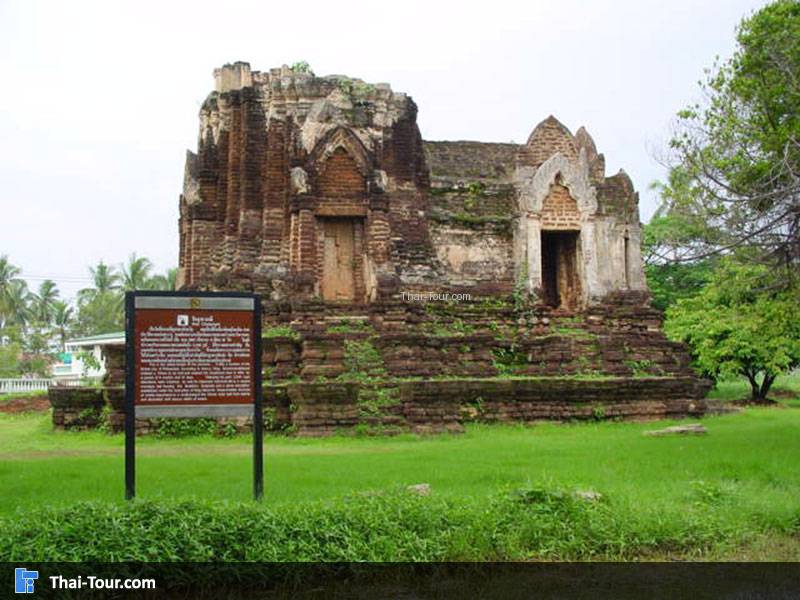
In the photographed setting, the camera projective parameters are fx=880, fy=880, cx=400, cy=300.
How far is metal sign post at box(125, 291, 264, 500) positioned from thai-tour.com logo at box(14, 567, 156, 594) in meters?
1.63

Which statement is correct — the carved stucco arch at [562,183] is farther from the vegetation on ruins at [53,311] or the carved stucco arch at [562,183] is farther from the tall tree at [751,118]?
the vegetation on ruins at [53,311]

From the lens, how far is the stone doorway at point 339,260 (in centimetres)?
1888

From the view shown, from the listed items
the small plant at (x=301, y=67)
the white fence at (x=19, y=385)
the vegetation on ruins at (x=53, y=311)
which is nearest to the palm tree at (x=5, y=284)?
the vegetation on ruins at (x=53, y=311)

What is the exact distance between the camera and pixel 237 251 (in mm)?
19172

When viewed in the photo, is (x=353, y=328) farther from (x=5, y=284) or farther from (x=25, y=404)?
(x=5, y=284)

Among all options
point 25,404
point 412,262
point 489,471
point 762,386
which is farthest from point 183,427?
point 762,386

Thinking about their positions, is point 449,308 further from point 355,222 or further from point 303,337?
point 303,337

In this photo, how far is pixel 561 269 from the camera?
21234mm

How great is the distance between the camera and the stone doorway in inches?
743

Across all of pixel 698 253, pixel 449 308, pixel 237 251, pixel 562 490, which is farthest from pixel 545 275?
pixel 562 490

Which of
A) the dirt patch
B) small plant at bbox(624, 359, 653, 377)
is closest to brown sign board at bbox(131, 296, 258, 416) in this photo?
small plant at bbox(624, 359, 653, 377)

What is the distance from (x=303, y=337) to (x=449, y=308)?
3.93 meters

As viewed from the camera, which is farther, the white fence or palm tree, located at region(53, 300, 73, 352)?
palm tree, located at region(53, 300, 73, 352)

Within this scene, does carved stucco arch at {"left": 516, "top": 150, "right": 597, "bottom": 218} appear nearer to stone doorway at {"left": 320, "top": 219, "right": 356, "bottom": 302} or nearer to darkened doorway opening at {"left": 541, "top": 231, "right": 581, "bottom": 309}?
darkened doorway opening at {"left": 541, "top": 231, "right": 581, "bottom": 309}
